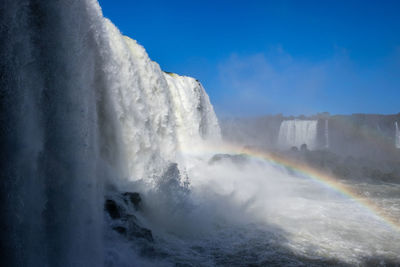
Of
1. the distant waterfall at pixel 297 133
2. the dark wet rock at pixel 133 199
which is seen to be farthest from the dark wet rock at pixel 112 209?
the distant waterfall at pixel 297 133

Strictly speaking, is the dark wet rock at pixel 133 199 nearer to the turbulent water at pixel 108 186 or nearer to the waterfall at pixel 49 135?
the turbulent water at pixel 108 186

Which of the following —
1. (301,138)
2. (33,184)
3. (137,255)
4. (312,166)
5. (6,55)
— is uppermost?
(301,138)

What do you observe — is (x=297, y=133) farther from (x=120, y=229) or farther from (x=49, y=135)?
(x=49, y=135)

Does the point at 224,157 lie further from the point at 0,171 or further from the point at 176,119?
the point at 0,171

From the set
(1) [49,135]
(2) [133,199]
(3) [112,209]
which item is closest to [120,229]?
(3) [112,209]

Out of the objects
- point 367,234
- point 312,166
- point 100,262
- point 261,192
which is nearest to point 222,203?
point 261,192

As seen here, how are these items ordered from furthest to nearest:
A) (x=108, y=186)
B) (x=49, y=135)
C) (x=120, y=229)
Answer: (x=108, y=186)
(x=120, y=229)
(x=49, y=135)
